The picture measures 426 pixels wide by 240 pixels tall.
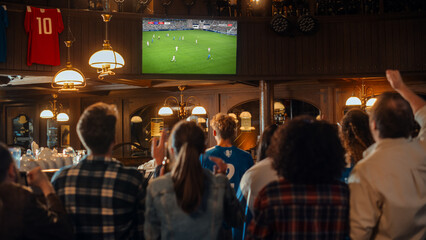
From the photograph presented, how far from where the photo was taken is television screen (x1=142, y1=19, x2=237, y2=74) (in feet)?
27.3

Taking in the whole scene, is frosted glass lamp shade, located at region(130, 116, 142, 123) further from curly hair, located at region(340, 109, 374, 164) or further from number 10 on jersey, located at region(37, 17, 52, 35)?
curly hair, located at region(340, 109, 374, 164)

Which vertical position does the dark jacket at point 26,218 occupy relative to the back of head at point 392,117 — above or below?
below

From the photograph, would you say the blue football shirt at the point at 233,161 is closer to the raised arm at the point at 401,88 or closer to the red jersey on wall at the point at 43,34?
the raised arm at the point at 401,88

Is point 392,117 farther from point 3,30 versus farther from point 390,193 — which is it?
point 3,30

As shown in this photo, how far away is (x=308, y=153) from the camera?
1.93m

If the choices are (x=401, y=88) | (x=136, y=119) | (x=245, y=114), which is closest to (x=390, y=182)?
(x=401, y=88)

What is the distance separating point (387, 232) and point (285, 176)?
0.67 meters

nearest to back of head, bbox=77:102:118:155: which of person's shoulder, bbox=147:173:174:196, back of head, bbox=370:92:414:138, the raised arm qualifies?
person's shoulder, bbox=147:173:174:196

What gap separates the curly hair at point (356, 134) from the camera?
108 inches

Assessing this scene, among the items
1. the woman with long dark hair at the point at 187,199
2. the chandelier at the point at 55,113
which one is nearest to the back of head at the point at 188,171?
the woman with long dark hair at the point at 187,199

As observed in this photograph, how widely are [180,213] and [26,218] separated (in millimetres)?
729

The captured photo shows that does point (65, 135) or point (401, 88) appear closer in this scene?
point (401, 88)

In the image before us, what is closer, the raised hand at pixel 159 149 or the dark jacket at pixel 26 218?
the dark jacket at pixel 26 218

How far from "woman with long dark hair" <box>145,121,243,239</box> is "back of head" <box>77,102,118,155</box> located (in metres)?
0.35
